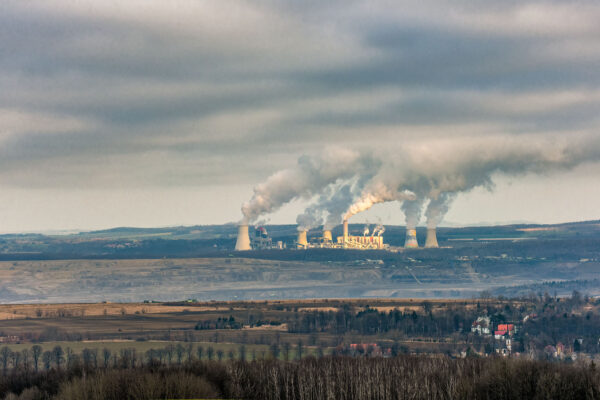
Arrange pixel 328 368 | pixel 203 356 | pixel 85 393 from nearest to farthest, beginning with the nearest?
pixel 85 393 < pixel 328 368 < pixel 203 356

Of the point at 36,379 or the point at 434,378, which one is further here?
the point at 36,379

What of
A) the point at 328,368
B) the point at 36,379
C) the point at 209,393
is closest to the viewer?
the point at 209,393

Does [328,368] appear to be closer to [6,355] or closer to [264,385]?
[264,385]

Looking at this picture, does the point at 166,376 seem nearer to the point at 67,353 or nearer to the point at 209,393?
the point at 209,393

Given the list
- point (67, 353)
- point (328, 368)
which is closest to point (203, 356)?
point (67, 353)

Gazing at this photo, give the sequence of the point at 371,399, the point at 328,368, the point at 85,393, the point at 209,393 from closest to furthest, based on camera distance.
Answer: the point at 85,393
the point at 209,393
the point at 371,399
the point at 328,368

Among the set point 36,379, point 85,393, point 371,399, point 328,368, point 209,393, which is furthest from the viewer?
point 328,368

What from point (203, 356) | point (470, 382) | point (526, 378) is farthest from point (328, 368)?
point (203, 356)

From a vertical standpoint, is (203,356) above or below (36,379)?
below

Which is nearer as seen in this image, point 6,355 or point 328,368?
point 328,368
